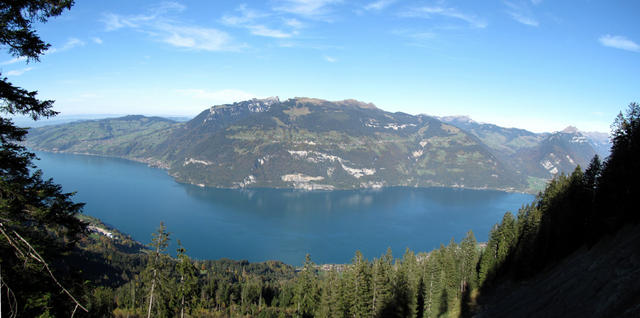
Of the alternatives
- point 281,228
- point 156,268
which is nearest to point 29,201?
point 156,268

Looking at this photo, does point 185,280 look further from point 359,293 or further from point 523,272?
point 523,272

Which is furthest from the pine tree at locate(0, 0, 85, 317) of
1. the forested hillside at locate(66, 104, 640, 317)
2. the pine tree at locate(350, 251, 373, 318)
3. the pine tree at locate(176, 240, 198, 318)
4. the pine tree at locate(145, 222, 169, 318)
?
the pine tree at locate(350, 251, 373, 318)

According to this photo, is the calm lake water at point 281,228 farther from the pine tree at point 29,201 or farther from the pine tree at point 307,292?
the pine tree at point 29,201

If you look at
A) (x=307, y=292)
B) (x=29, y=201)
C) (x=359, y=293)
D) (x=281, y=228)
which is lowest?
(x=281, y=228)

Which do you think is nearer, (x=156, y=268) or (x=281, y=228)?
(x=156, y=268)

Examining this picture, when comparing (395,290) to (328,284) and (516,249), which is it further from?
(516,249)

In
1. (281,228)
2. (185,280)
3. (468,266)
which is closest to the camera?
(185,280)

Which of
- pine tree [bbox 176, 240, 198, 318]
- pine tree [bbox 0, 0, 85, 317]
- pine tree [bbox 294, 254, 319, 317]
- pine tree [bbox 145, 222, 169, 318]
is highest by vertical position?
pine tree [bbox 0, 0, 85, 317]

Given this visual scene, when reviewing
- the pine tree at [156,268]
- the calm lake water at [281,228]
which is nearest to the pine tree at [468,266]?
the pine tree at [156,268]

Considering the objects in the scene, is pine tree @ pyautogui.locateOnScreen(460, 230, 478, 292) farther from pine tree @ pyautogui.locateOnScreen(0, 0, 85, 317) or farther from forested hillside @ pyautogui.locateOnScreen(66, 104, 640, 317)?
pine tree @ pyautogui.locateOnScreen(0, 0, 85, 317)

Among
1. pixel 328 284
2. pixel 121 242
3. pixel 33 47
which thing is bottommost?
pixel 121 242

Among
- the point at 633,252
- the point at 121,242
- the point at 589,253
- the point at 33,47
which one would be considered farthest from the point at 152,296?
the point at 121,242
